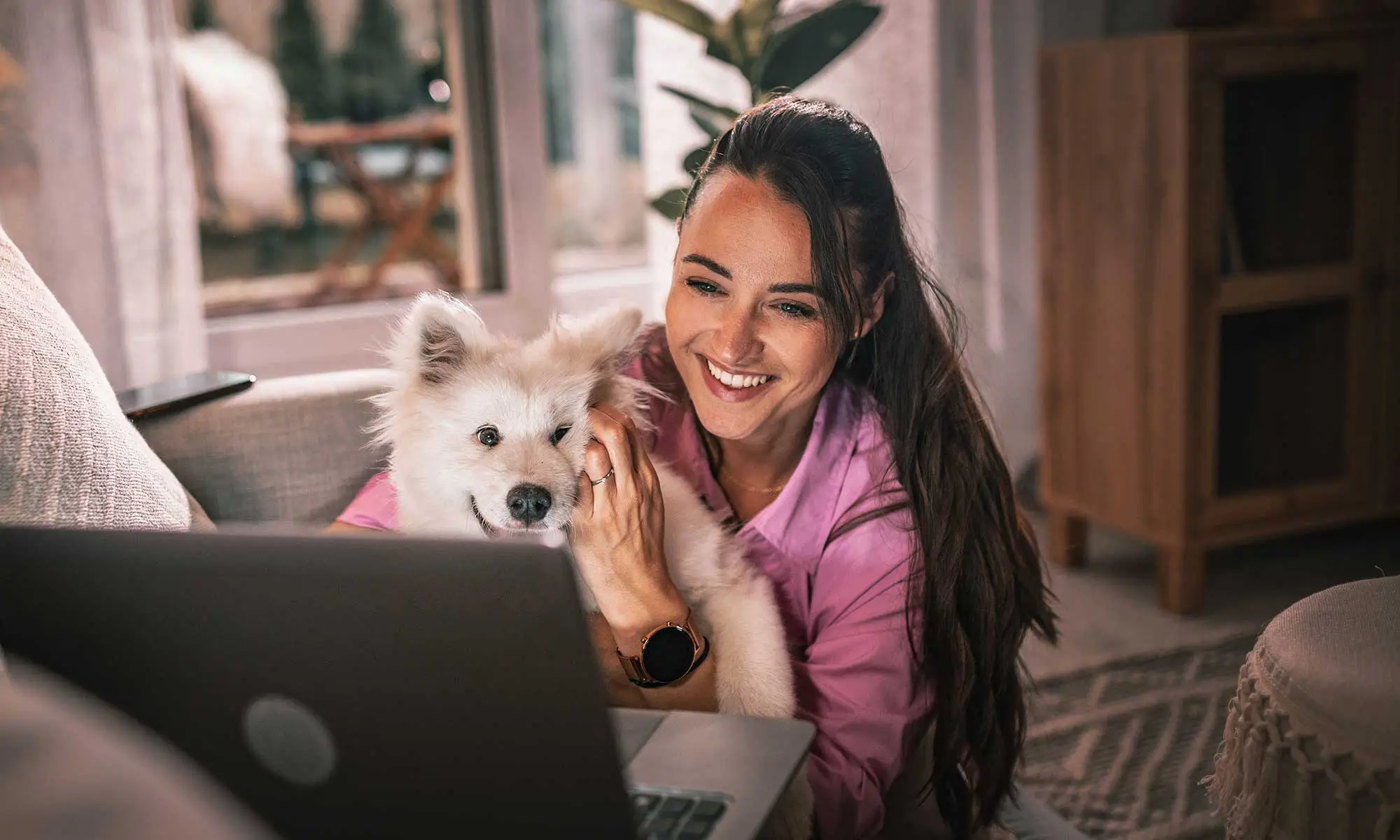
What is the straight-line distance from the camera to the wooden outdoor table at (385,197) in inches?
138

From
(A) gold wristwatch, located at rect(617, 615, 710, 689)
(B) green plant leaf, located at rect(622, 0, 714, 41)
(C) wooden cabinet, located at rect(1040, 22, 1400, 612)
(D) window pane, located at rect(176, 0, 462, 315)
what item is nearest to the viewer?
(A) gold wristwatch, located at rect(617, 615, 710, 689)


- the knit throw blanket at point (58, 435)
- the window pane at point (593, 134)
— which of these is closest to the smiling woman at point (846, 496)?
the knit throw blanket at point (58, 435)

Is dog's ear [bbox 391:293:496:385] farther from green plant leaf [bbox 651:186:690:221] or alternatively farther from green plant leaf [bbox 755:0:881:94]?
green plant leaf [bbox 755:0:881:94]

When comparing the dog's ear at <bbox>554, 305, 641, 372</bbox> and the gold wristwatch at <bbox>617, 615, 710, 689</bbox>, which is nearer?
the gold wristwatch at <bbox>617, 615, 710, 689</bbox>

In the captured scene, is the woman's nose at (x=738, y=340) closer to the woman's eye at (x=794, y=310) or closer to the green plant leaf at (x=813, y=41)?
the woman's eye at (x=794, y=310)

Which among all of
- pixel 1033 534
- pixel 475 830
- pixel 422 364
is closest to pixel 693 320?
pixel 422 364

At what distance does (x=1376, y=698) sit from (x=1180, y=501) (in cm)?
194

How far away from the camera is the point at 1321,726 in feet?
3.58

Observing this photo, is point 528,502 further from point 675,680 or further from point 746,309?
point 746,309

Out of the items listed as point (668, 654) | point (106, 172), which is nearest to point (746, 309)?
point (668, 654)

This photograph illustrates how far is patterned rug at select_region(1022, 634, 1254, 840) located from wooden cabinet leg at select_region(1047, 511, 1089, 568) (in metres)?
0.59

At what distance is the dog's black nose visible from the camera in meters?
1.22

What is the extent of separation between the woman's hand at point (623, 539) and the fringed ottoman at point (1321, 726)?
1.98ft

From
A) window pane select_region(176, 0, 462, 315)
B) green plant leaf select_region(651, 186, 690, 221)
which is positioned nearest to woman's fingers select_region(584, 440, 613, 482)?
green plant leaf select_region(651, 186, 690, 221)
